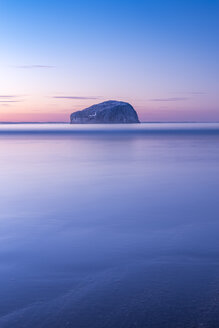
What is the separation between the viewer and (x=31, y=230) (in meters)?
6.34

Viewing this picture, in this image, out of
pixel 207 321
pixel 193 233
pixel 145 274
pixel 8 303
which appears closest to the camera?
pixel 207 321

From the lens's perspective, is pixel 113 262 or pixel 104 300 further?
pixel 113 262

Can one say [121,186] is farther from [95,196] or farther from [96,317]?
[96,317]

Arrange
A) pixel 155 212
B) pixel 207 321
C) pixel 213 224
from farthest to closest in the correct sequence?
1. pixel 155 212
2. pixel 213 224
3. pixel 207 321

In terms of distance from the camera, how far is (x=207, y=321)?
3322 millimetres

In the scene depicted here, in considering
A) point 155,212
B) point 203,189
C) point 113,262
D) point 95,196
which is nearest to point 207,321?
point 113,262

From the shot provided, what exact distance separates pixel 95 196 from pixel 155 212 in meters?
2.28

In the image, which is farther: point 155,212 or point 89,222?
point 155,212

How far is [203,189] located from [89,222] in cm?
465

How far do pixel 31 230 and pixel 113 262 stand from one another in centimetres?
209

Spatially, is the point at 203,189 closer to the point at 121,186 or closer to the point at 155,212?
the point at 121,186

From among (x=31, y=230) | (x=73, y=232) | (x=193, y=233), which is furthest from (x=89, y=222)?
(x=193, y=233)

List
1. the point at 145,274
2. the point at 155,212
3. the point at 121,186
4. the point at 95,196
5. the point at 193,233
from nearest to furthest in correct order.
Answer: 1. the point at 145,274
2. the point at 193,233
3. the point at 155,212
4. the point at 95,196
5. the point at 121,186

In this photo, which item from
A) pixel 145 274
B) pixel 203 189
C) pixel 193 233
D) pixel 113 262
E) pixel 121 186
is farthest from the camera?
pixel 121 186
